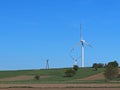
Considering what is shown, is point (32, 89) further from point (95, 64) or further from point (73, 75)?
point (95, 64)

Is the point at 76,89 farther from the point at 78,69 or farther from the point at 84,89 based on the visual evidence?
the point at 78,69

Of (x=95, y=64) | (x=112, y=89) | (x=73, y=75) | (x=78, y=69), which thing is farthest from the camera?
(x=95, y=64)

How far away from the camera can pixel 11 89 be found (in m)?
69.2

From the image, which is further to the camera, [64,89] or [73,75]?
[73,75]

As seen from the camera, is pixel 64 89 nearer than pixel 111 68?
Yes

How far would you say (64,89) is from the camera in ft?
214

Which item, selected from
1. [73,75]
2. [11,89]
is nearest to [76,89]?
[11,89]

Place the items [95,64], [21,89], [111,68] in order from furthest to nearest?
[95,64]
[111,68]
[21,89]

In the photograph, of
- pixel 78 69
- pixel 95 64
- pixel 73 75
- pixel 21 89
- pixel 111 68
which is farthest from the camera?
pixel 95 64

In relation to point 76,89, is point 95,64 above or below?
above

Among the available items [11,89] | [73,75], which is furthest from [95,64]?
[11,89]

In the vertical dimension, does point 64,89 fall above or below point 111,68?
below

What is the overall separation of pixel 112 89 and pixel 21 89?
14.0 m

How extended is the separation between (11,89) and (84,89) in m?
11.7
